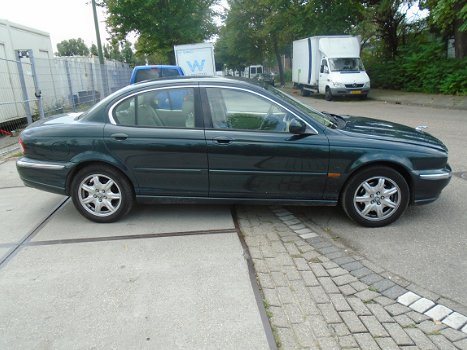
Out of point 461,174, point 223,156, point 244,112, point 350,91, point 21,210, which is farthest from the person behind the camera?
point 350,91

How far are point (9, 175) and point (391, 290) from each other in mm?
6412

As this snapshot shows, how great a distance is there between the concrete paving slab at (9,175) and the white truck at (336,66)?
15263mm

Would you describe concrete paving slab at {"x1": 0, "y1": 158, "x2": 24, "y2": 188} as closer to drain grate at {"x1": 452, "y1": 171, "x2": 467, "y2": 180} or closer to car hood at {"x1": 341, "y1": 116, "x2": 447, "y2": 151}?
car hood at {"x1": 341, "y1": 116, "x2": 447, "y2": 151}

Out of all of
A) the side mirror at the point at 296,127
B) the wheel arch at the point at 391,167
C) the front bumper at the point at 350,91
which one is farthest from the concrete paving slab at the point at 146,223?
the front bumper at the point at 350,91

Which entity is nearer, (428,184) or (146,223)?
(428,184)

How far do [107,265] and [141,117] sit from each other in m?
1.65

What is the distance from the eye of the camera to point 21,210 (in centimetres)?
493

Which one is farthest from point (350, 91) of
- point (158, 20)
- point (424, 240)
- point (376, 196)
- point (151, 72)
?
point (424, 240)

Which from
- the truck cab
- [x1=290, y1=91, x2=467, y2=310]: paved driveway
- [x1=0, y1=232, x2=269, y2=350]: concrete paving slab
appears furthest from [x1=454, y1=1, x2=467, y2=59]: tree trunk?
[x1=0, y1=232, x2=269, y2=350]: concrete paving slab

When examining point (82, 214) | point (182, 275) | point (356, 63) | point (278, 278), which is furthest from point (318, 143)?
point (356, 63)

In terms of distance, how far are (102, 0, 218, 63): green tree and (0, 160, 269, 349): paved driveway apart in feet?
70.3

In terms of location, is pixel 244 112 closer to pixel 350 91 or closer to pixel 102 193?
pixel 102 193

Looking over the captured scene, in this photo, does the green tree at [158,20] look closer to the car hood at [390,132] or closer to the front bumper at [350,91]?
the front bumper at [350,91]

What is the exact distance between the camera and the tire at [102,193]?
167 inches
